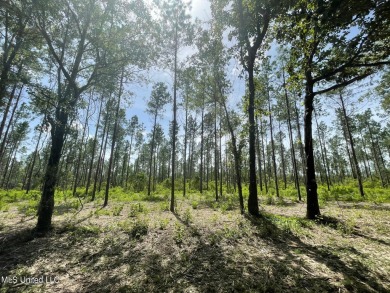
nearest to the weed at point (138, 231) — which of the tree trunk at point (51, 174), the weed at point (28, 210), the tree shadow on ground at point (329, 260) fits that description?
the tree trunk at point (51, 174)

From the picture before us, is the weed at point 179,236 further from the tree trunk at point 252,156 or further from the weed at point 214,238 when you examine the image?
the tree trunk at point 252,156

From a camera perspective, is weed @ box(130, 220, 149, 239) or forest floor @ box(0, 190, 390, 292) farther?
weed @ box(130, 220, 149, 239)

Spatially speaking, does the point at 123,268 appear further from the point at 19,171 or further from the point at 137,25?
the point at 19,171

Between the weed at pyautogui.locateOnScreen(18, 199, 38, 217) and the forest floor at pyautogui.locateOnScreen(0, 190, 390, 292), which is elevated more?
the weed at pyautogui.locateOnScreen(18, 199, 38, 217)

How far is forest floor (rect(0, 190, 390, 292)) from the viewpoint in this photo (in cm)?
393

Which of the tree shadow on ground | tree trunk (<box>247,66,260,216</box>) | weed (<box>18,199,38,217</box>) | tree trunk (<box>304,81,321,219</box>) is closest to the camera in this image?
the tree shadow on ground

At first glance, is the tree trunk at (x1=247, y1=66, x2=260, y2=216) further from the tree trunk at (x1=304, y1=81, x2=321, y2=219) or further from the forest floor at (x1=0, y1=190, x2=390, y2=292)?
the tree trunk at (x1=304, y1=81, x2=321, y2=219)

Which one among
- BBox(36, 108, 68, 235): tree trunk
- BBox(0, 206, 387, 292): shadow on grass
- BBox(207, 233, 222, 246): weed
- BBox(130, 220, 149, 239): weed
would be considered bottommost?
BBox(0, 206, 387, 292): shadow on grass

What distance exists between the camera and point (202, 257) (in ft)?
17.1

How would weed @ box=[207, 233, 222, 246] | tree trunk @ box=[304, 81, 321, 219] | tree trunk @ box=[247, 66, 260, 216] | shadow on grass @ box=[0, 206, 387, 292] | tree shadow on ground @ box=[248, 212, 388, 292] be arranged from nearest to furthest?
1. tree shadow on ground @ box=[248, 212, 388, 292]
2. shadow on grass @ box=[0, 206, 387, 292]
3. weed @ box=[207, 233, 222, 246]
4. tree trunk @ box=[304, 81, 321, 219]
5. tree trunk @ box=[247, 66, 260, 216]

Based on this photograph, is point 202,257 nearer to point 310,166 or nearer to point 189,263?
point 189,263

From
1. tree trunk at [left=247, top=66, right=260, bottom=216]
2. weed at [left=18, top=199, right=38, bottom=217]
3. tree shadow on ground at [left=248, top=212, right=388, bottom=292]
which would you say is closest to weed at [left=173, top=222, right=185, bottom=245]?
tree shadow on ground at [left=248, top=212, right=388, bottom=292]

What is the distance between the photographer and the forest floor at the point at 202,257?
12.9ft

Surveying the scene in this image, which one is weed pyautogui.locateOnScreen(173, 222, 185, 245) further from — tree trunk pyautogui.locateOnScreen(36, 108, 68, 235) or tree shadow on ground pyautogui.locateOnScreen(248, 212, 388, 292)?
tree trunk pyautogui.locateOnScreen(36, 108, 68, 235)
